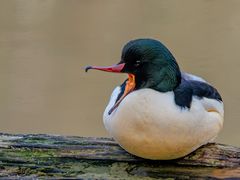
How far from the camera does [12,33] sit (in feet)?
17.8

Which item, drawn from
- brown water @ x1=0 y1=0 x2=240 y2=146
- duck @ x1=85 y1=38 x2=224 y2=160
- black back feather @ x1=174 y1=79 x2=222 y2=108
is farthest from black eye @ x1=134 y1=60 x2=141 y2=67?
brown water @ x1=0 y1=0 x2=240 y2=146

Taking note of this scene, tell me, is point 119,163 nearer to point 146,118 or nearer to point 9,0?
point 146,118

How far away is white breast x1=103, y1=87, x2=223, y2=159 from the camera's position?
137 centimetres

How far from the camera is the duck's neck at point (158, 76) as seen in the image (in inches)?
54.4

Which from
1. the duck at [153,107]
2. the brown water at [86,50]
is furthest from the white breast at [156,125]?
the brown water at [86,50]

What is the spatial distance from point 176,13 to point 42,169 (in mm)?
4733

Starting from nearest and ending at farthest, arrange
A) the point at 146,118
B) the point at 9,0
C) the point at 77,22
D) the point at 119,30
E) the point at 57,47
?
the point at 146,118, the point at 57,47, the point at 119,30, the point at 77,22, the point at 9,0

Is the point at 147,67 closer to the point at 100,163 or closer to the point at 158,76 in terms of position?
the point at 158,76

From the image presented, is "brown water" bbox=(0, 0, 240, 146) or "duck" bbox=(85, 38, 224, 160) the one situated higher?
"duck" bbox=(85, 38, 224, 160)

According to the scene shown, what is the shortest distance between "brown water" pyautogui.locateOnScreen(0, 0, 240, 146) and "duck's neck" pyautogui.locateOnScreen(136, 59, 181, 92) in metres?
1.87

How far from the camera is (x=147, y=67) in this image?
1.38 metres

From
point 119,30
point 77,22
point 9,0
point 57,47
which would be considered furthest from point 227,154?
point 9,0

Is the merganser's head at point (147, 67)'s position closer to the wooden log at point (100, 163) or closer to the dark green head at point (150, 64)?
the dark green head at point (150, 64)

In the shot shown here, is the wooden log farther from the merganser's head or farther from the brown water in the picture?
the brown water
